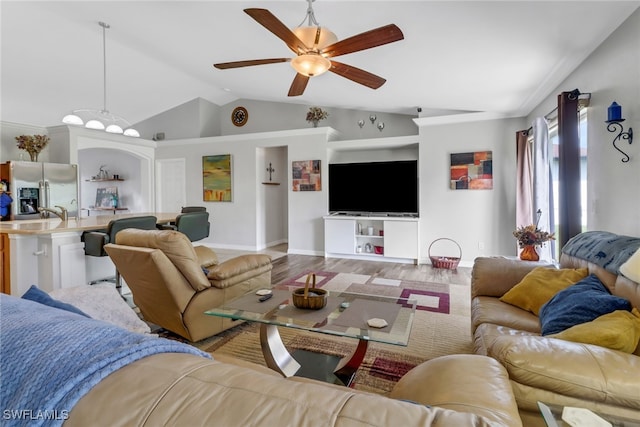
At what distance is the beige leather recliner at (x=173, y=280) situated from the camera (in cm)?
222

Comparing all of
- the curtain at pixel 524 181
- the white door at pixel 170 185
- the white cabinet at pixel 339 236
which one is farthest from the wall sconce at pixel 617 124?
the white door at pixel 170 185

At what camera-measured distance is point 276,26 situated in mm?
2256

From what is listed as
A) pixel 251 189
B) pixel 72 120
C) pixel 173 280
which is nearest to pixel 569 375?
pixel 173 280

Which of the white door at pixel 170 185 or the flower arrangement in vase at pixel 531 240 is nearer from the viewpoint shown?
the flower arrangement in vase at pixel 531 240

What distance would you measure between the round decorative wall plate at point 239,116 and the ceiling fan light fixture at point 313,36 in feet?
16.6

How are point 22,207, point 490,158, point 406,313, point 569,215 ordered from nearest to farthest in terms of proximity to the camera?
point 406,313, point 569,215, point 490,158, point 22,207

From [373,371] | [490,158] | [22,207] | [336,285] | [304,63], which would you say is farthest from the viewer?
[22,207]

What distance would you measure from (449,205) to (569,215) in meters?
2.45

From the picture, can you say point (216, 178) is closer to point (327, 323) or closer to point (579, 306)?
point (327, 323)

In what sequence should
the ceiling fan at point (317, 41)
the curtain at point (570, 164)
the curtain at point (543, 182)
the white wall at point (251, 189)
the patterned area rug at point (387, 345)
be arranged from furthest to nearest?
the white wall at point (251, 189) → the curtain at point (543, 182) → the curtain at point (570, 164) → the ceiling fan at point (317, 41) → the patterned area rug at point (387, 345)

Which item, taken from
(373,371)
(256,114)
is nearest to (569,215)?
(373,371)

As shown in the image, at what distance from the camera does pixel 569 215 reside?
2.82 m

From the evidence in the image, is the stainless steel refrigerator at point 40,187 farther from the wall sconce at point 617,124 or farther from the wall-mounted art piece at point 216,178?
the wall sconce at point 617,124

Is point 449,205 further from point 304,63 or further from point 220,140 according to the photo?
point 220,140
